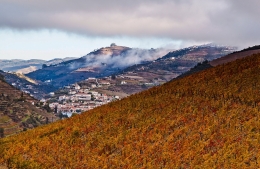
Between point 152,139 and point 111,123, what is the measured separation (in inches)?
293

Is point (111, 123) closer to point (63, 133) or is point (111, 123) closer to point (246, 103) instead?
point (63, 133)

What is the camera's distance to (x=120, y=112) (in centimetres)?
3803

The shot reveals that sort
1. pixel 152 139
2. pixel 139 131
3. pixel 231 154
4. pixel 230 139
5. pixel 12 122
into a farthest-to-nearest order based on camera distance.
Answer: pixel 12 122, pixel 139 131, pixel 152 139, pixel 230 139, pixel 231 154

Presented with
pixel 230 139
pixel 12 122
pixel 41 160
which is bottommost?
pixel 12 122

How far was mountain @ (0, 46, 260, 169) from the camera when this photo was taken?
23.9 m

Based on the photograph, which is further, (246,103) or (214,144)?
(246,103)

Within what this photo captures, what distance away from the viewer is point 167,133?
2917 centimetres

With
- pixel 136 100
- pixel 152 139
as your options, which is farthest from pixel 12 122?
pixel 152 139

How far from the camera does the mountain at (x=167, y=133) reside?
2391cm

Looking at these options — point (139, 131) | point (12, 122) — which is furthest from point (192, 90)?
point (12, 122)

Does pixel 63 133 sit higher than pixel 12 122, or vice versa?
pixel 63 133

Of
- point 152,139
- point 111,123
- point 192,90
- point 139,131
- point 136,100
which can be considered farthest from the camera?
point 136,100

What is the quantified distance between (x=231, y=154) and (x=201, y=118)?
7.56 m

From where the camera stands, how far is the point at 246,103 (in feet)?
98.0
